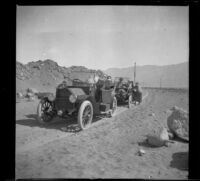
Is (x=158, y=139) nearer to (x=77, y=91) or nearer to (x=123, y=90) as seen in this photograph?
(x=77, y=91)

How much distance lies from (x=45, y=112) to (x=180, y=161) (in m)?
3.51

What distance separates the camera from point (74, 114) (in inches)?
211

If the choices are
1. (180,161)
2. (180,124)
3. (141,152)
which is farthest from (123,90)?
(180,161)

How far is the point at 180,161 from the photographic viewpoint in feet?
12.4

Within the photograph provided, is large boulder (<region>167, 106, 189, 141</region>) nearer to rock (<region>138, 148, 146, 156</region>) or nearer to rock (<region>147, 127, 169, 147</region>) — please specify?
rock (<region>147, 127, 169, 147</region>)

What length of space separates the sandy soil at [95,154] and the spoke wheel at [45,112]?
0.30 m

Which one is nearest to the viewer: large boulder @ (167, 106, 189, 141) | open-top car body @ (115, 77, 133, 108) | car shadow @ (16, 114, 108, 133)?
large boulder @ (167, 106, 189, 141)

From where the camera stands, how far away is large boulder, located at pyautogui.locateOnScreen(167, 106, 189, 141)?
4.22 m

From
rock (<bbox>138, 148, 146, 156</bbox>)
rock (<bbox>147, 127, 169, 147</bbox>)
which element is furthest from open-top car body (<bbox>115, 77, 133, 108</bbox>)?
rock (<bbox>138, 148, 146, 156</bbox>)

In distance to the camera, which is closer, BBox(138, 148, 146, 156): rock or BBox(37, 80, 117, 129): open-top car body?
BBox(138, 148, 146, 156): rock

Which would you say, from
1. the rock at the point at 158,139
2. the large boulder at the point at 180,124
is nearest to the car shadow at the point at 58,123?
the rock at the point at 158,139
